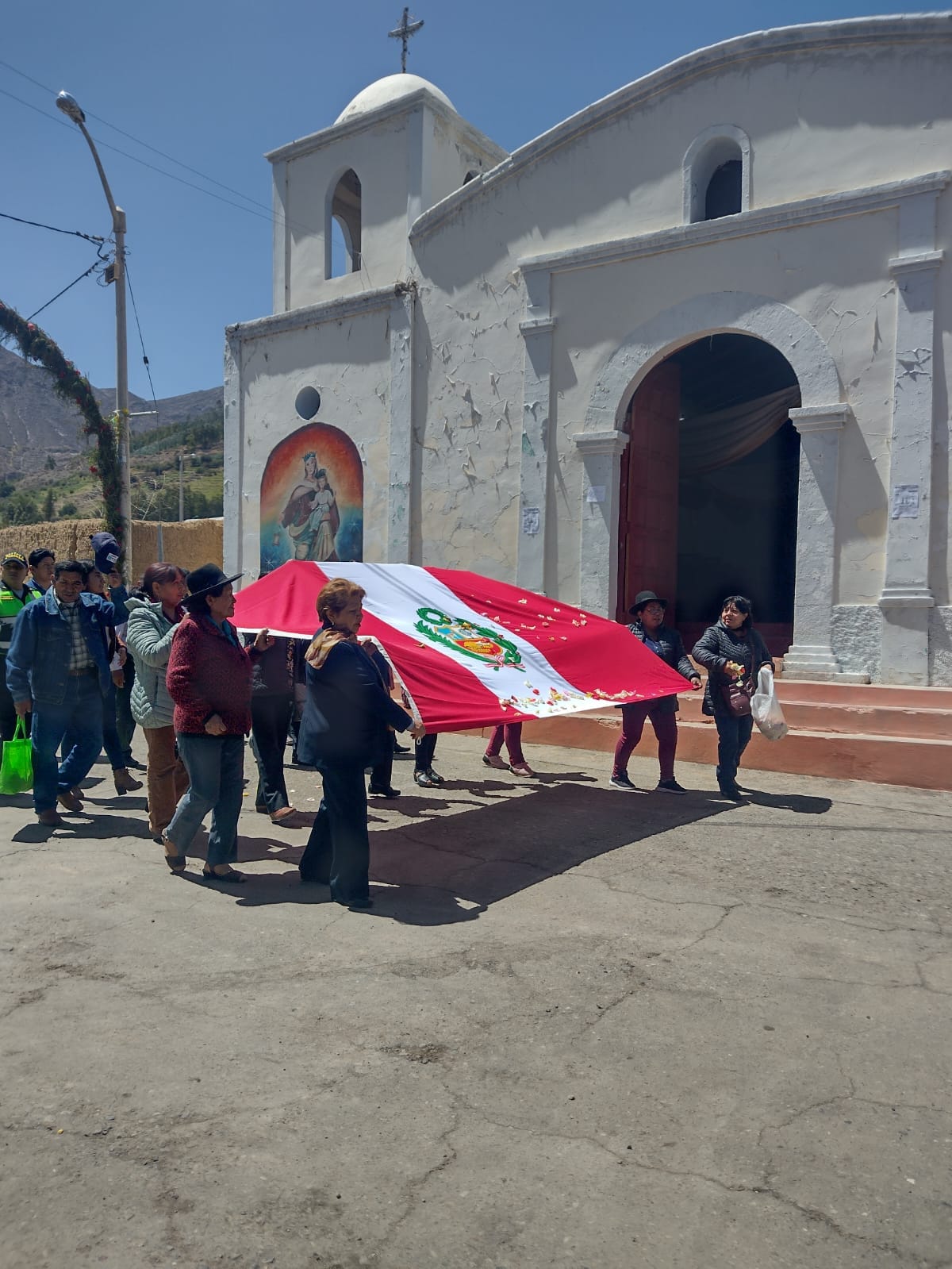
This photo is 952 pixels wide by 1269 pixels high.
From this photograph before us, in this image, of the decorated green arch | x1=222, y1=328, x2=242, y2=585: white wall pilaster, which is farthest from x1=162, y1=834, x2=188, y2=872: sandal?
the decorated green arch

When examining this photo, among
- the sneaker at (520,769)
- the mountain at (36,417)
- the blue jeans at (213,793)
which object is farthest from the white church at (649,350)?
the mountain at (36,417)

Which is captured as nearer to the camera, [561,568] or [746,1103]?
[746,1103]

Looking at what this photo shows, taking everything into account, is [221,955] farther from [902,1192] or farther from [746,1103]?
[902,1192]

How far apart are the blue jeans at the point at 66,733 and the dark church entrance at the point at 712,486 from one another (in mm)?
7109

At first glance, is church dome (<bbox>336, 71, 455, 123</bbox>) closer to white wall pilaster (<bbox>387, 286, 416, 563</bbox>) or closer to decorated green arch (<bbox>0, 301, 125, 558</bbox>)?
white wall pilaster (<bbox>387, 286, 416, 563</bbox>)

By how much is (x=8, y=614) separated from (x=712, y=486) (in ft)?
37.4

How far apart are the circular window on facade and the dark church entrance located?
16.6 ft

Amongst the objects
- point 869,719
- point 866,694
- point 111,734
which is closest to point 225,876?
point 111,734

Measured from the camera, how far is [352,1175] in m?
2.79

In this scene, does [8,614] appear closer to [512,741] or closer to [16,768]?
[16,768]

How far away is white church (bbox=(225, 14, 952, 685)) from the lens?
1018 centimetres

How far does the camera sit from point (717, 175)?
12070 mm

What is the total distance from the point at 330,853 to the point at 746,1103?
301 cm

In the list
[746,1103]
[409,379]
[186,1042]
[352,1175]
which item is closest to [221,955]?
[186,1042]
